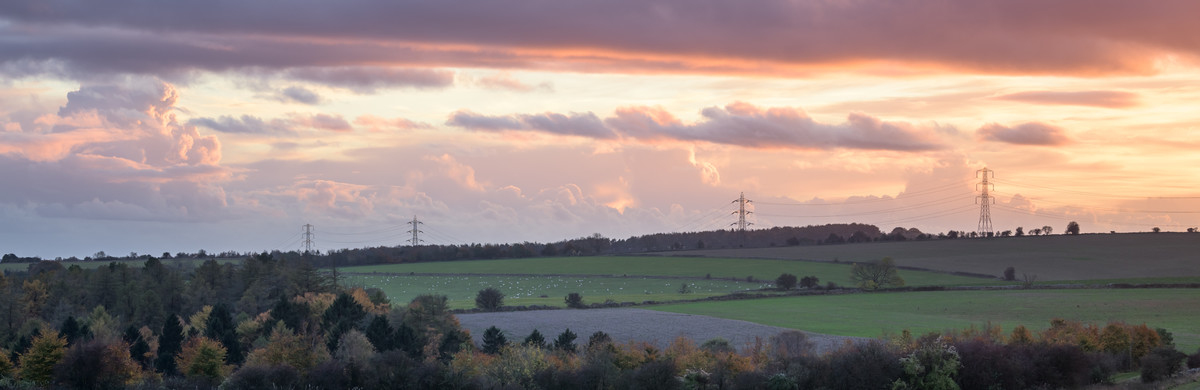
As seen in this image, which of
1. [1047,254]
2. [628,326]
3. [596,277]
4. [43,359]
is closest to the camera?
[43,359]

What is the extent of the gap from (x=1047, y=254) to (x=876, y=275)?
30.6m

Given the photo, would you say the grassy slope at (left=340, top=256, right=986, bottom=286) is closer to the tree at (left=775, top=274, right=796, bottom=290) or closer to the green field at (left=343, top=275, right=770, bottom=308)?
the green field at (left=343, top=275, right=770, bottom=308)

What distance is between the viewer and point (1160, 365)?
155 ft

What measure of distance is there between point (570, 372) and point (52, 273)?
108767 mm

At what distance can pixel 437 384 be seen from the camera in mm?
52656

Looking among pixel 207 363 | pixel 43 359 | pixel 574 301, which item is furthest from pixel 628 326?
pixel 43 359

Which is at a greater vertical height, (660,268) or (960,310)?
(660,268)

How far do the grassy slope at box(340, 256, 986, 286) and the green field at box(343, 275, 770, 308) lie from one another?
5899mm

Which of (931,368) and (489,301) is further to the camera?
(489,301)

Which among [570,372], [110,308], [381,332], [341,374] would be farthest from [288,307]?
[570,372]

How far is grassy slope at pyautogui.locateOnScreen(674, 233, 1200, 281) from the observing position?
5128 inches

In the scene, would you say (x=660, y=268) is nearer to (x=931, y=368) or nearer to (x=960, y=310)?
(x=960, y=310)

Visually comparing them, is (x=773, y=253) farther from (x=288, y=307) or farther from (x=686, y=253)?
(x=288, y=307)

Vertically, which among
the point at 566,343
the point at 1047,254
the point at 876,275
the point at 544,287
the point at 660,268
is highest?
the point at 1047,254
